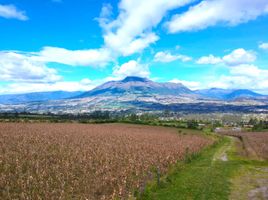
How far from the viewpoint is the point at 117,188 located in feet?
73.7

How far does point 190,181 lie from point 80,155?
37.0 ft

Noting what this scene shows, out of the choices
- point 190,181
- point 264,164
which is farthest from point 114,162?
point 264,164

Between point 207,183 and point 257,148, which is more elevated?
point 207,183

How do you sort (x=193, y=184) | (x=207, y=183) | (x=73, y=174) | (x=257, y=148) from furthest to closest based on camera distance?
(x=257, y=148) < (x=207, y=183) < (x=193, y=184) < (x=73, y=174)

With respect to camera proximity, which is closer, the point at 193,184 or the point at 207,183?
the point at 193,184

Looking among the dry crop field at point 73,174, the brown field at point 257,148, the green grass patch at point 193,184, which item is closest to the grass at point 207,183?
the green grass patch at point 193,184

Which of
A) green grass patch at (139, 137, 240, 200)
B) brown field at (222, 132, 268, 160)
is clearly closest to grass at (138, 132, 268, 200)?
green grass patch at (139, 137, 240, 200)

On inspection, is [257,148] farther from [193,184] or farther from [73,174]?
[73,174]

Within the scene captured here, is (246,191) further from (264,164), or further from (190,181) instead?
(264,164)

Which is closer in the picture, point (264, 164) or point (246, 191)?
point (246, 191)

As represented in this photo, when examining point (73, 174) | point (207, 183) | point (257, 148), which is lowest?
point (257, 148)

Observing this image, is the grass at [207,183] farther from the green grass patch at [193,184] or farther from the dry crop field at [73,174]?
the dry crop field at [73,174]

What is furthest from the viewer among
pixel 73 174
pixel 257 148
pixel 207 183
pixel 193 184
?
pixel 257 148

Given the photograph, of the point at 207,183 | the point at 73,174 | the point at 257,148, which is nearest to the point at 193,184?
the point at 207,183
